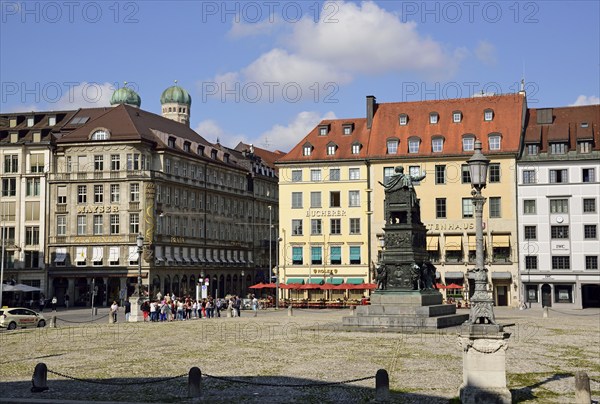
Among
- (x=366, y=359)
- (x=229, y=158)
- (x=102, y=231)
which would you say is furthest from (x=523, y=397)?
(x=229, y=158)

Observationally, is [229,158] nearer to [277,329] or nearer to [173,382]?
[277,329]

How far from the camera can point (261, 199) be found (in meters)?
109

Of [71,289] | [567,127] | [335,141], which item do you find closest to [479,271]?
[567,127]

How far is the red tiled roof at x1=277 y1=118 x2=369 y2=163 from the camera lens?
79000 millimetres

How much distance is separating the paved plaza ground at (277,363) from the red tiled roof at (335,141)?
41.5 m

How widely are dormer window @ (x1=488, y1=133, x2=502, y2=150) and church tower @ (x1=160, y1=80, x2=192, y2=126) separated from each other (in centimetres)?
7172

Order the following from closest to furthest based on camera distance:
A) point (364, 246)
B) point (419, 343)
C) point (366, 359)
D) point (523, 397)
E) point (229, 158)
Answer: point (523, 397) < point (366, 359) < point (419, 343) < point (364, 246) < point (229, 158)

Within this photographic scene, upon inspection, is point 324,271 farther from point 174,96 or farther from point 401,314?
point 174,96

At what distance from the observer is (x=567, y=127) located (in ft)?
240

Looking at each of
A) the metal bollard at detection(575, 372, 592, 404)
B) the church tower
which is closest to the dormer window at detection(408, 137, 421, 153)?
the metal bollard at detection(575, 372, 592, 404)

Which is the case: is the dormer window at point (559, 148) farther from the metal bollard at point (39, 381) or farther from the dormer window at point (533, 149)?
the metal bollard at point (39, 381)

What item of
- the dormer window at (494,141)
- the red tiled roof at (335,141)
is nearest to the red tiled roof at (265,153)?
the red tiled roof at (335,141)

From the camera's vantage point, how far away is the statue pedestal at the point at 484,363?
1652 cm

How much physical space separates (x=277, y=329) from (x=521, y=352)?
1465 centimetres
